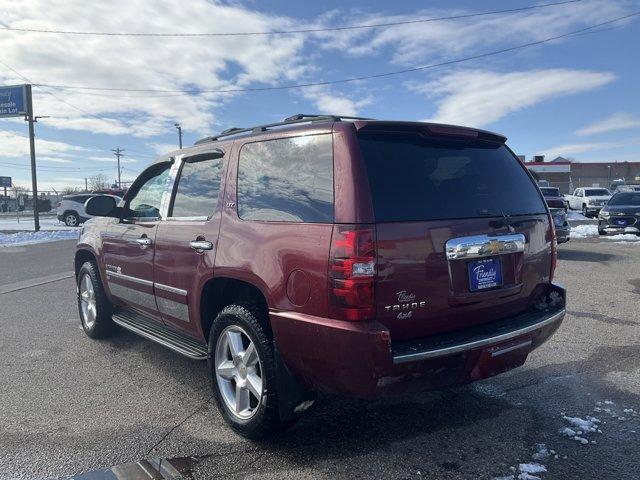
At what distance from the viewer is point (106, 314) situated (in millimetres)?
5250

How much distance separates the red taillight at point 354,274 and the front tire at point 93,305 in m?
3.51

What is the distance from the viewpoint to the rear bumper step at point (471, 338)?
2.59 m

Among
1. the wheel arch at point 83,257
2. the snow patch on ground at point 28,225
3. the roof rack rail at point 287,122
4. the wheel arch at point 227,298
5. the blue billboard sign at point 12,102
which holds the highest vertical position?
the blue billboard sign at point 12,102

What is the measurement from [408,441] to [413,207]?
4.74 feet

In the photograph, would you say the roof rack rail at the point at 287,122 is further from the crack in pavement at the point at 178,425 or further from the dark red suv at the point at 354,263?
the crack in pavement at the point at 178,425

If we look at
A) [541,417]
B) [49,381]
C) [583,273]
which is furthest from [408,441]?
[583,273]

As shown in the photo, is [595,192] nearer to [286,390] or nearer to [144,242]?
[144,242]

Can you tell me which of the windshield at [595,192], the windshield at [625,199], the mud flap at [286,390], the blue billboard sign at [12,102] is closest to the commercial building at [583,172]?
the windshield at [595,192]

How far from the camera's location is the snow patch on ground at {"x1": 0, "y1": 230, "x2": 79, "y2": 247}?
1870cm

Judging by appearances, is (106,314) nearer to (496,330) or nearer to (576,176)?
(496,330)

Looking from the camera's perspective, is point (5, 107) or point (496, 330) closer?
point (496, 330)

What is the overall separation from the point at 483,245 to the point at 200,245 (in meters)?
1.82

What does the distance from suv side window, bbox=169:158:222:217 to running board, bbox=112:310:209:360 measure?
3.16 ft

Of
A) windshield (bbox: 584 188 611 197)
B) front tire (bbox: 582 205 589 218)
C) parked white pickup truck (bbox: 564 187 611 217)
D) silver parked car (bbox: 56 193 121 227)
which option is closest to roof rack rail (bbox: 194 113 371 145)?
silver parked car (bbox: 56 193 121 227)
